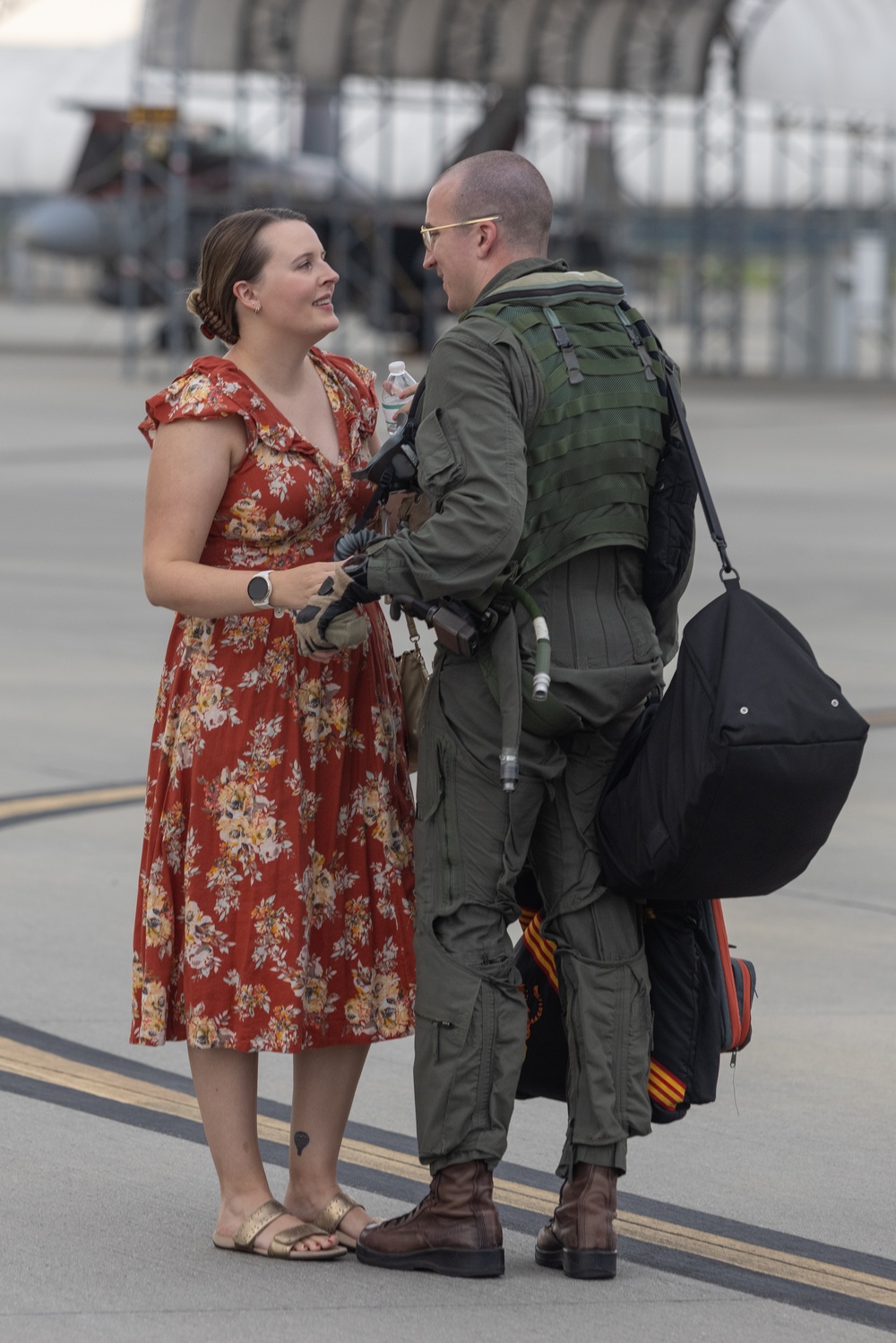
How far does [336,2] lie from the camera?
34.7 meters

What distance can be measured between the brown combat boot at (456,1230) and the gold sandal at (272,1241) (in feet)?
0.49

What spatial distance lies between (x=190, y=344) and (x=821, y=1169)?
112 ft

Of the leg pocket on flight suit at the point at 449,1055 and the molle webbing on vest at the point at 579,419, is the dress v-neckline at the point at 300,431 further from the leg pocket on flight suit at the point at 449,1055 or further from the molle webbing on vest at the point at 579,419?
the leg pocket on flight suit at the point at 449,1055

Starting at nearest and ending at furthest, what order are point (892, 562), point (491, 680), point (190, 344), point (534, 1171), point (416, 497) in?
point (491, 680)
point (416, 497)
point (534, 1171)
point (892, 562)
point (190, 344)

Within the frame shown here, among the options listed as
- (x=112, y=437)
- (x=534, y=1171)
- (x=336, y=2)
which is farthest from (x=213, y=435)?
(x=336, y=2)

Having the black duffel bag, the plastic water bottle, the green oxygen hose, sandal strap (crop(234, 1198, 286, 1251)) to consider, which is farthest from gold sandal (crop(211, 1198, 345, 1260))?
the plastic water bottle

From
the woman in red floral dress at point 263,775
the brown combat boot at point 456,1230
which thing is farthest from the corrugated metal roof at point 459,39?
the brown combat boot at point 456,1230

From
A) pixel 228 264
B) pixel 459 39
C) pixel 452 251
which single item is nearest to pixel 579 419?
pixel 452 251

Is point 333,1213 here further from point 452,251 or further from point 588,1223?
point 452,251

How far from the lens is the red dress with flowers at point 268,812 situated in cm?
375

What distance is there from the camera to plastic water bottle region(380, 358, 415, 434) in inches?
159

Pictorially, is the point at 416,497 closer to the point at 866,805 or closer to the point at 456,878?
the point at 456,878

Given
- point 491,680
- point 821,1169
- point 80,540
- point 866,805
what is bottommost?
point 80,540

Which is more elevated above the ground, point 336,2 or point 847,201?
point 336,2
